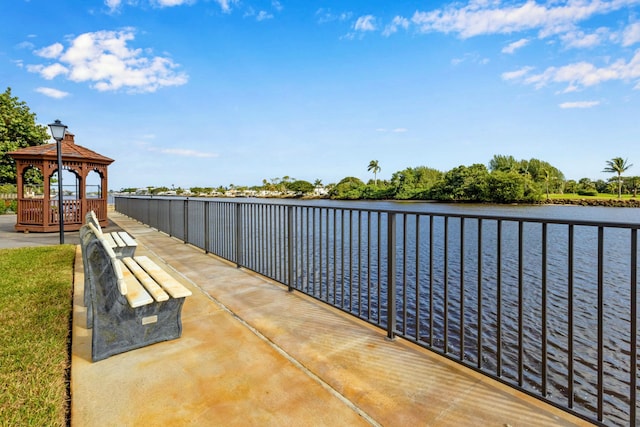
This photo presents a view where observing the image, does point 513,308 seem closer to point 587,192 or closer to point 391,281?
point 391,281

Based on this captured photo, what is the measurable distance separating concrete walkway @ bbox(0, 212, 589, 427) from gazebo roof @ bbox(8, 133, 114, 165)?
9.66 m

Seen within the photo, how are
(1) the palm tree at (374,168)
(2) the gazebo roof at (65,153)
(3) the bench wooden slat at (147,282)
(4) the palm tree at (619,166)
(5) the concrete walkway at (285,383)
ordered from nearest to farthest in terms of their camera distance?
1. (5) the concrete walkway at (285,383)
2. (3) the bench wooden slat at (147,282)
3. (2) the gazebo roof at (65,153)
4. (4) the palm tree at (619,166)
5. (1) the palm tree at (374,168)

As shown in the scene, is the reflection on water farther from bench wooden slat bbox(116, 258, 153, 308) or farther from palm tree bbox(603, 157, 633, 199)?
palm tree bbox(603, 157, 633, 199)

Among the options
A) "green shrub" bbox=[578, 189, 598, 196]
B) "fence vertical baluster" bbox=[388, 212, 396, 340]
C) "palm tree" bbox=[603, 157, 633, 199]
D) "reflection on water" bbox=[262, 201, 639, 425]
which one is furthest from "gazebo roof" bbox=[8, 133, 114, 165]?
"green shrub" bbox=[578, 189, 598, 196]

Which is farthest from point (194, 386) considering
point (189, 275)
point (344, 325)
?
point (189, 275)

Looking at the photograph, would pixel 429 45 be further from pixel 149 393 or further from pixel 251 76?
pixel 149 393

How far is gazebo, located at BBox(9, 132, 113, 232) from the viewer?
950 cm

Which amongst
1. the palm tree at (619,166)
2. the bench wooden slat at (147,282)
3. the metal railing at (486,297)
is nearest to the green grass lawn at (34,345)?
the bench wooden slat at (147,282)

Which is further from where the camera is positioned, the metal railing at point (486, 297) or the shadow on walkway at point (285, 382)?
the metal railing at point (486, 297)

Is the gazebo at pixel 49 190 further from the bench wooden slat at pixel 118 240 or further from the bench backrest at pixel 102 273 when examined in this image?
the bench backrest at pixel 102 273

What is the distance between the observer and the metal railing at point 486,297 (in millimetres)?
1695

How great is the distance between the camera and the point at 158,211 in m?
9.48

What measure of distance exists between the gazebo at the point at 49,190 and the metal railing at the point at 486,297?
2.37 metres

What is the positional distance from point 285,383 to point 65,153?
38.8ft
